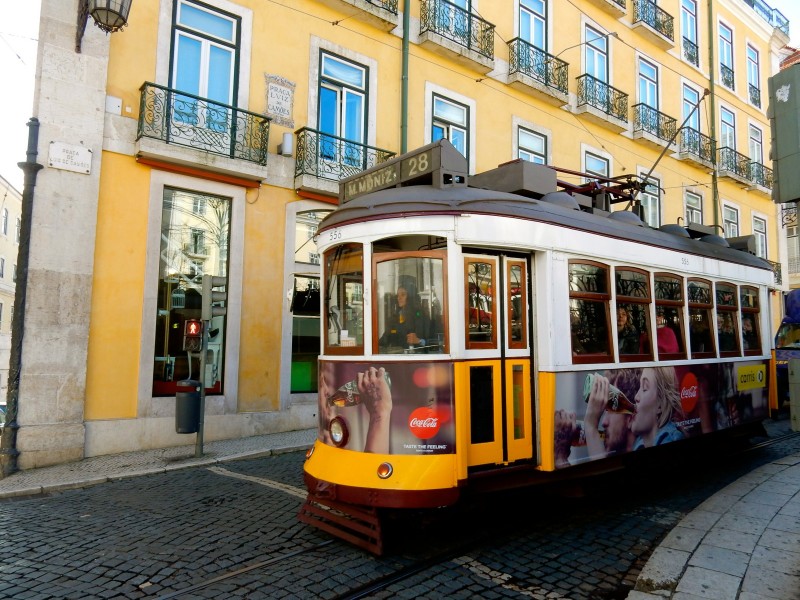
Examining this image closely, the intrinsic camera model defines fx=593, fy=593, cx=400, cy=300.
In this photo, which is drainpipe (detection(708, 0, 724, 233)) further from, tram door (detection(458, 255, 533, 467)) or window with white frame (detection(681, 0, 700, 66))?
tram door (detection(458, 255, 533, 467))

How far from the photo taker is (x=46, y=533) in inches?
217

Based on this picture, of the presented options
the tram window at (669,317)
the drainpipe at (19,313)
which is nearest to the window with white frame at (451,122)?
the tram window at (669,317)

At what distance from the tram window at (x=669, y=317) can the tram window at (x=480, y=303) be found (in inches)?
98.6

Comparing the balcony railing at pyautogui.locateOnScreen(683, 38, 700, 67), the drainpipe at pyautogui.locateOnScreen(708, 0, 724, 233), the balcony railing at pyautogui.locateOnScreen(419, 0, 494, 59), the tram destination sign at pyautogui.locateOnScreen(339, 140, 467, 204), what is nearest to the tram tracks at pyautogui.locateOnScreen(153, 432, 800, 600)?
the tram destination sign at pyautogui.locateOnScreen(339, 140, 467, 204)

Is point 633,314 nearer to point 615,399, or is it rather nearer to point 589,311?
point 589,311

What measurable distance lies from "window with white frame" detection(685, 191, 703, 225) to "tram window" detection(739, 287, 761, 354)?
1325cm

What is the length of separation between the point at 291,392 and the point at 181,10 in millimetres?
7107

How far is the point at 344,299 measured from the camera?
5.36m

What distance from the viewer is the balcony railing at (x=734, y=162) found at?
866 inches

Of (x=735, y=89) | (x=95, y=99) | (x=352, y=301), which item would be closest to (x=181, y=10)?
(x=95, y=99)

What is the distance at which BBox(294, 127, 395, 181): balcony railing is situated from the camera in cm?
1141

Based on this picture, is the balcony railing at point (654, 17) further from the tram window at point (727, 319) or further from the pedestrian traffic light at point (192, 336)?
the pedestrian traffic light at point (192, 336)

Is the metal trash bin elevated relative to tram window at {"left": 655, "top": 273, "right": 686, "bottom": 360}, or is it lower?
lower

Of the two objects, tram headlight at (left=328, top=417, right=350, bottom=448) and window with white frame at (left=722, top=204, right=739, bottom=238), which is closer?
tram headlight at (left=328, top=417, right=350, bottom=448)
